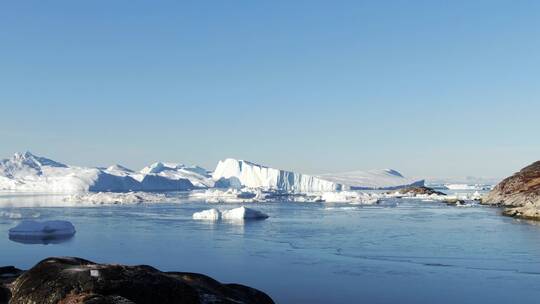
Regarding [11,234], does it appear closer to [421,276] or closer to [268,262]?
[268,262]


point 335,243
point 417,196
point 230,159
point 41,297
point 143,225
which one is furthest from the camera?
point 230,159

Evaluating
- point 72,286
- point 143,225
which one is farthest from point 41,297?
point 143,225

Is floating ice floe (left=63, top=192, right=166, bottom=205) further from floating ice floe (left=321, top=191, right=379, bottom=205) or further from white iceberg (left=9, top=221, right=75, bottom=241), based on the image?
white iceberg (left=9, top=221, right=75, bottom=241)

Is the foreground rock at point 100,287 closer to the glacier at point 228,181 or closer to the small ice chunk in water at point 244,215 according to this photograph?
the small ice chunk in water at point 244,215

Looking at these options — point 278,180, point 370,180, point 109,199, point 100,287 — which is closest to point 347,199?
point 109,199

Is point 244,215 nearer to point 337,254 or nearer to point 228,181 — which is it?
point 337,254

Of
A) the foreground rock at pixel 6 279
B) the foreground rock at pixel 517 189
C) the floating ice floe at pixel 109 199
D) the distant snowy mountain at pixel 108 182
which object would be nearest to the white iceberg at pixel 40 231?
the foreground rock at pixel 6 279

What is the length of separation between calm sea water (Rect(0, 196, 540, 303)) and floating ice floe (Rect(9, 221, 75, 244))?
0.81m

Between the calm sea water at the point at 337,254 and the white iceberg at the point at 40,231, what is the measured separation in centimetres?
86

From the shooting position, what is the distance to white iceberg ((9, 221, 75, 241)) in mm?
26156

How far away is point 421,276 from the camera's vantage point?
16.3 meters

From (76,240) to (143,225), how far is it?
295 inches

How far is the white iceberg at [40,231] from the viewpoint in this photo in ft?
85.8

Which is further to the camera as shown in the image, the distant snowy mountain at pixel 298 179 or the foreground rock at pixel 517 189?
the distant snowy mountain at pixel 298 179
